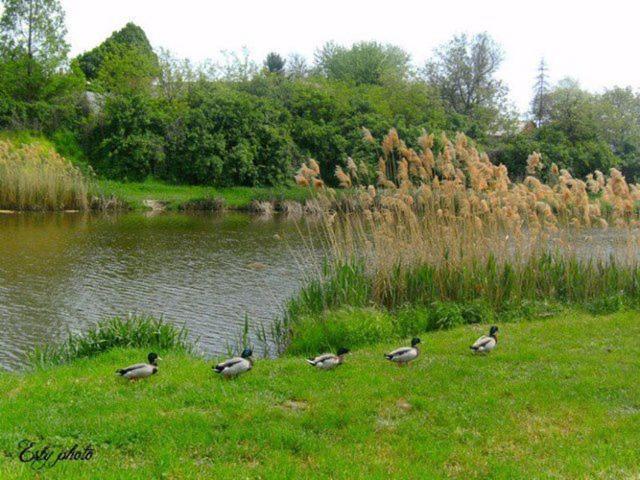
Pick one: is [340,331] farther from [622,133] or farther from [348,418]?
[622,133]

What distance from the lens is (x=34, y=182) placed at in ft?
106

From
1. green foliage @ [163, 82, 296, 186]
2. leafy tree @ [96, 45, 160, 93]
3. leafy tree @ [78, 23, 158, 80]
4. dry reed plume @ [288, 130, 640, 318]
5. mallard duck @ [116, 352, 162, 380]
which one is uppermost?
leafy tree @ [78, 23, 158, 80]

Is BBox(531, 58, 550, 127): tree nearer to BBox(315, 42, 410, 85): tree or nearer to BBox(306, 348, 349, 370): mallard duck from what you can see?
BBox(315, 42, 410, 85): tree

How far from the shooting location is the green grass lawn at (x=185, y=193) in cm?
3912

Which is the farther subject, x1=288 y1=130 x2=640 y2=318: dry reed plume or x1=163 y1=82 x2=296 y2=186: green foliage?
x1=163 y1=82 x2=296 y2=186: green foliage

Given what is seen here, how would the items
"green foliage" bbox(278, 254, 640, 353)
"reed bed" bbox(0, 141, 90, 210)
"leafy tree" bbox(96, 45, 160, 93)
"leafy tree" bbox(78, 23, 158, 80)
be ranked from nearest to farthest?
"green foliage" bbox(278, 254, 640, 353)
"reed bed" bbox(0, 141, 90, 210)
"leafy tree" bbox(96, 45, 160, 93)
"leafy tree" bbox(78, 23, 158, 80)

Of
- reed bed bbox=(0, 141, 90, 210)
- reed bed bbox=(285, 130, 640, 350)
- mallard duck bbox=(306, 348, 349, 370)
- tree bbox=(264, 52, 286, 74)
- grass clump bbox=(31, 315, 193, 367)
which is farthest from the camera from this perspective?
tree bbox=(264, 52, 286, 74)

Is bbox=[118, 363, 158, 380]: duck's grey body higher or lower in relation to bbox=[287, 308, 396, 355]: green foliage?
higher

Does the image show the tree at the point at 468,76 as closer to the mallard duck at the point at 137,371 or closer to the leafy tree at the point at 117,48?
the leafy tree at the point at 117,48

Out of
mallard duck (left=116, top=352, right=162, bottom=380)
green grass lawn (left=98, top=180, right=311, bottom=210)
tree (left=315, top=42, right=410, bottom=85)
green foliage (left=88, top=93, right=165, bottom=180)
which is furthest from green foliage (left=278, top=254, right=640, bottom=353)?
tree (left=315, top=42, right=410, bottom=85)

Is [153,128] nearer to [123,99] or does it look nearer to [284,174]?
[123,99]

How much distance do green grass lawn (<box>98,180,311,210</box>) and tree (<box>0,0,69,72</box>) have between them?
13417 millimetres

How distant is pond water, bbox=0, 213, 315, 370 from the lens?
1277 cm

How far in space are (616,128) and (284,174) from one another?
32.0 meters
